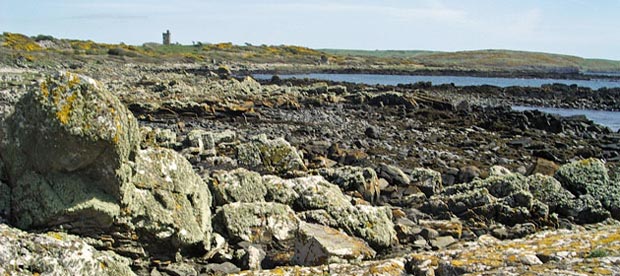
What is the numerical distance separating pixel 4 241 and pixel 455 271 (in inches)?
173

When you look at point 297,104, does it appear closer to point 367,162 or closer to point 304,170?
point 367,162

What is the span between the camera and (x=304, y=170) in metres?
11.2

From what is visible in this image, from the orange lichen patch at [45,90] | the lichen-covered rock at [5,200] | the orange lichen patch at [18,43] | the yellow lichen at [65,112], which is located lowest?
the lichen-covered rock at [5,200]

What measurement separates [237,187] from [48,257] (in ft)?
11.0

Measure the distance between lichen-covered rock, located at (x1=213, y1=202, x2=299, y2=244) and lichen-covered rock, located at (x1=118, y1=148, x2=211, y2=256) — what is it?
252 millimetres

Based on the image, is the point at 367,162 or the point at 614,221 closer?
the point at 614,221

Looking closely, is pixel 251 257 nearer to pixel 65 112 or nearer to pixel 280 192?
pixel 280 192

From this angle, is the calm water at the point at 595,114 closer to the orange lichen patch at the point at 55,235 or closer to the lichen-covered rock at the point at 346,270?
the lichen-covered rock at the point at 346,270

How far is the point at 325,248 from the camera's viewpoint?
6883mm

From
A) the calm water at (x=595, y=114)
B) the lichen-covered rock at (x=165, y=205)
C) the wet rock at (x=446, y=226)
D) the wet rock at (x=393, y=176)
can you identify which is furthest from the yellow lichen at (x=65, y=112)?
the calm water at (x=595, y=114)

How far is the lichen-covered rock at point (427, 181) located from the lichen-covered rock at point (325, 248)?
4000 millimetres

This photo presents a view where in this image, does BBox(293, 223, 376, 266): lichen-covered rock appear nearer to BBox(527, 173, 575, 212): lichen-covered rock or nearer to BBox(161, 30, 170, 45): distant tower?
BBox(527, 173, 575, 212): lichen-covered rock

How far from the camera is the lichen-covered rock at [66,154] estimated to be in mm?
6309

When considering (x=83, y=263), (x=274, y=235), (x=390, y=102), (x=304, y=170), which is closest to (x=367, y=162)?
(x=304, y=170)
